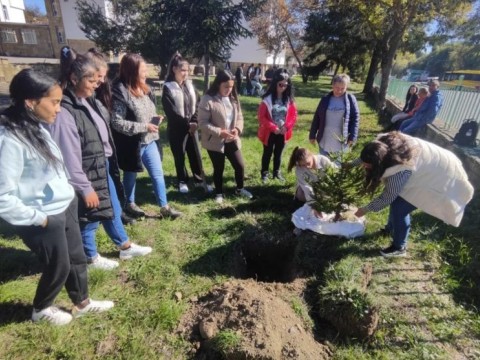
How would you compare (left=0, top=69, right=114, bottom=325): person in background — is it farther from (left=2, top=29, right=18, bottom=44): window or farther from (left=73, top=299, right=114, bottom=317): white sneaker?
(left=2, top=29, right=18, bottom=44): window

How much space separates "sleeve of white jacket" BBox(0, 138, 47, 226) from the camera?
1.77 metres

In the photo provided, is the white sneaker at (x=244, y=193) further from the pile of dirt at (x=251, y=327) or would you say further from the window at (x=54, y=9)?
the window at (x=54, y=9)

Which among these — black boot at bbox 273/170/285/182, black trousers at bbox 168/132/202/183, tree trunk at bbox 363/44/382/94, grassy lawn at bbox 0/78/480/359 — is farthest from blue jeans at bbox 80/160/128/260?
tree trunk at bbox 363/44/382/94

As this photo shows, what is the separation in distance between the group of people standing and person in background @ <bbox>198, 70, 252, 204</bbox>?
1cm

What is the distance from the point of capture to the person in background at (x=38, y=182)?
180 cm

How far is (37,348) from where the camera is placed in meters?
2.33

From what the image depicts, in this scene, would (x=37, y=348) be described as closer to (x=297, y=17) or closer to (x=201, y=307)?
(x=201, y=307)

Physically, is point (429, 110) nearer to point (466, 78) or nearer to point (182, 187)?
point (182, 187)

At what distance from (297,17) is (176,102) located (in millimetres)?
30689

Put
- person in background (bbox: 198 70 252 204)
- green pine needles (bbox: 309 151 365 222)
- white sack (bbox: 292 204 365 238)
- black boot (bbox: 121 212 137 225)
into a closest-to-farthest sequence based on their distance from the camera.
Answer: green pine needles (bbox: 309 151 365 222), white sack (bbox: 292 204 365 238), black boot (bbox: 121 212 137 225), person in background (bbox: 198 70 252 204)

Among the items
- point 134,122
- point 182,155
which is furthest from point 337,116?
point 134,122

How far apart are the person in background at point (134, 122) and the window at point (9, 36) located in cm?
4599

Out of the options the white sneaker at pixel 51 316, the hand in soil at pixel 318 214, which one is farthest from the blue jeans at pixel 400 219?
the white sneaker at pixel 51 316

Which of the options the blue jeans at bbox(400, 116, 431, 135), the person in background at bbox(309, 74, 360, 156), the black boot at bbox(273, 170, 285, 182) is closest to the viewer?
the person in background at bbox(309, 74, 360, 156)
